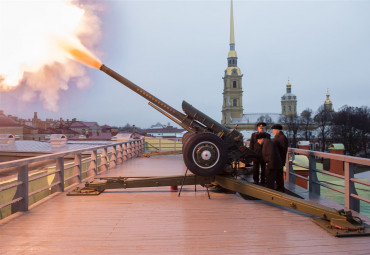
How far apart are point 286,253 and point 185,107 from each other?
431 cm

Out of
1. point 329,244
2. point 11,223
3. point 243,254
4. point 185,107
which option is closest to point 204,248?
point 243,254

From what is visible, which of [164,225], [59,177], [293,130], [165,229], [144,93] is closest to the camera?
[165,229]

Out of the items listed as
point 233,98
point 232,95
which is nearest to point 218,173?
point 232,95

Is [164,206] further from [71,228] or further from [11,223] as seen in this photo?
[11,223]

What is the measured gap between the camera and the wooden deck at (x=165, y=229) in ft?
13.5

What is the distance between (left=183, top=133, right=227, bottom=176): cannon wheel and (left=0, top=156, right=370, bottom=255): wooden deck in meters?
0.72

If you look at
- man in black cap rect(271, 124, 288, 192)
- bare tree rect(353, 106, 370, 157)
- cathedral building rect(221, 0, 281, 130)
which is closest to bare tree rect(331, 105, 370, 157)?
bare tree rect(353, 106, 370, 157)

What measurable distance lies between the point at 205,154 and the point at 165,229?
2.05 m

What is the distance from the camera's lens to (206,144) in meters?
6.58

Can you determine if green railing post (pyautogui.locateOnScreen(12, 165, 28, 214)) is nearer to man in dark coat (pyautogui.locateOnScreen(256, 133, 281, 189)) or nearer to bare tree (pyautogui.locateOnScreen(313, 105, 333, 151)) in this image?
man in dark coat (pyautogui.locateOnScreen(256, 133, 281, 189))

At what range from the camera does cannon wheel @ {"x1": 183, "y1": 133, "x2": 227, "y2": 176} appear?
656 centimetres

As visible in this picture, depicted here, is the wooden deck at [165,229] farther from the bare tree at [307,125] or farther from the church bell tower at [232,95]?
the church bell tower at [232,95]

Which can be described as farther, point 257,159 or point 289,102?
point 289,102

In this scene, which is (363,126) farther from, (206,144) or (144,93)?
(206,144)
